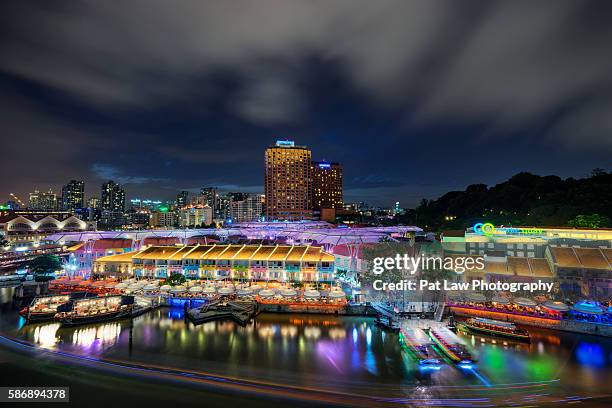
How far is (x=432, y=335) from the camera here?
24484 mm

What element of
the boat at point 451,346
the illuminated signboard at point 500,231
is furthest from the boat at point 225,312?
the illuminated signboard at point 500,231

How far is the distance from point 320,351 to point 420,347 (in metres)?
7.16

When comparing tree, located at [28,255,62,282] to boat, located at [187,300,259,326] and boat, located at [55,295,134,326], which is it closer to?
boat, located at [55,295,134,326]

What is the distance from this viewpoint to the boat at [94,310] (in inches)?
1131

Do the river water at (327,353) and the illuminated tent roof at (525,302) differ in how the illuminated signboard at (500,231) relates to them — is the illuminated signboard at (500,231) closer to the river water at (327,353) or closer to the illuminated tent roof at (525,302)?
the illuminated tent roof at (525,302)

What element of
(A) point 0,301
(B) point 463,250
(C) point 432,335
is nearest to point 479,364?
(C) point 432,335

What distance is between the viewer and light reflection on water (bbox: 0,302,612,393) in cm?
1959

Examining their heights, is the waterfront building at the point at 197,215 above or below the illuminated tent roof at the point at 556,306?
above

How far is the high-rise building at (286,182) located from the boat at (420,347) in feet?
398

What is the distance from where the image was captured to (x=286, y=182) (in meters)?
146

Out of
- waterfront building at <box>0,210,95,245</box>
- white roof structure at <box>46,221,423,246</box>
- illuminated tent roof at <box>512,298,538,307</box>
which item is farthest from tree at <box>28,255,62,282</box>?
illuminated tent roof at <box>512,298,538,307</box>

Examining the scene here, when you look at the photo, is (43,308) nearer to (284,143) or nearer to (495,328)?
→ (495,328)

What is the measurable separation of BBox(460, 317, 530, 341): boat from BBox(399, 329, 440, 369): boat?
4899mm

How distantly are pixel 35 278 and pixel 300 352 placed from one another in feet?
127
